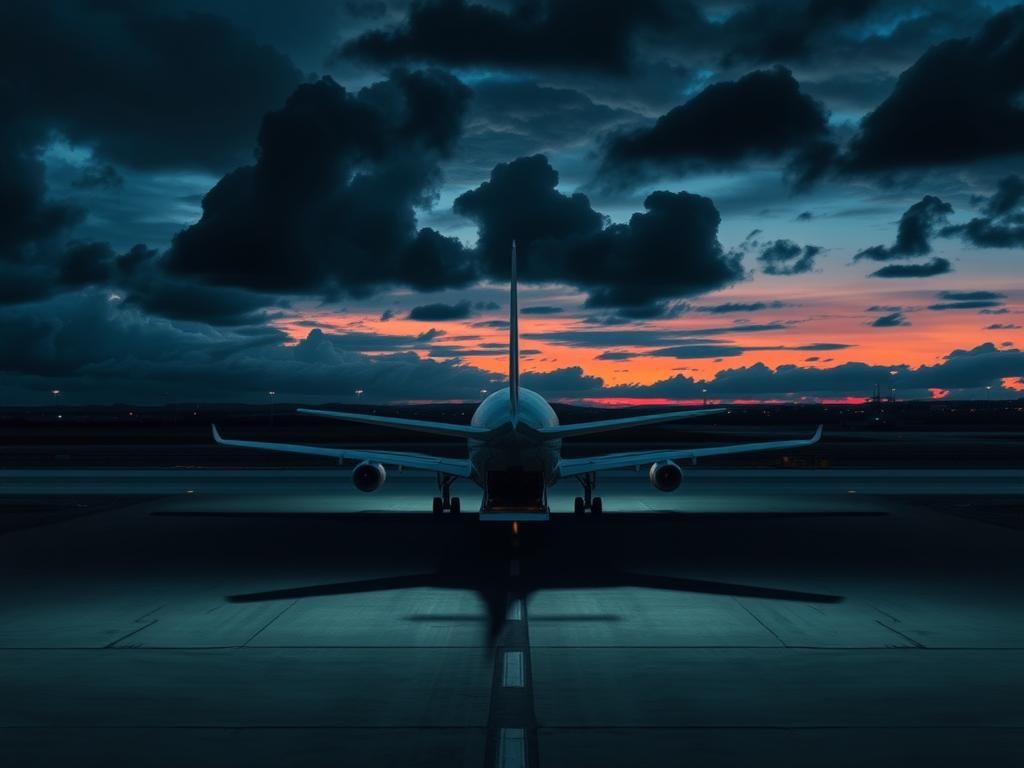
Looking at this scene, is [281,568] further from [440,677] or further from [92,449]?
[92,449]

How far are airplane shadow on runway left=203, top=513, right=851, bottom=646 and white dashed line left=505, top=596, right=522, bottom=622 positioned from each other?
15 centimetres

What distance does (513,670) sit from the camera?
16547 mm

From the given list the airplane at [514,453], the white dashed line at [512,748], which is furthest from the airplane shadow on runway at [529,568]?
the white dashed line at [512,748]

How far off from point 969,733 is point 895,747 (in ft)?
4.14

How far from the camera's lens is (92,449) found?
100312 millimetres

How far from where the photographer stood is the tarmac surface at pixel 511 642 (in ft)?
41.5

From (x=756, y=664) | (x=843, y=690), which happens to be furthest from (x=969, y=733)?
(x=756, y=664)

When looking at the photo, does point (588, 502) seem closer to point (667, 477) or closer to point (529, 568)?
point (667, 477)

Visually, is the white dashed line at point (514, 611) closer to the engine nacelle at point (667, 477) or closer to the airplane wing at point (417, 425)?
the airplane wing at point (417, 425)

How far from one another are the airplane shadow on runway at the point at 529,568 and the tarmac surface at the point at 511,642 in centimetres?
16

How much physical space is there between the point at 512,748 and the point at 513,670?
425 centimetres

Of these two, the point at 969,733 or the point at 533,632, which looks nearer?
the point at 969,733

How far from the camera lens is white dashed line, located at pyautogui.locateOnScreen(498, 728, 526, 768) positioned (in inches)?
461

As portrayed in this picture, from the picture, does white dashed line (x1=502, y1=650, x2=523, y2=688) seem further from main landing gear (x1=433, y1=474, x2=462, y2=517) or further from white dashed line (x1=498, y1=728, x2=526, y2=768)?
main landing gear (x1=433, y1=474, x2=462, y2=517)
